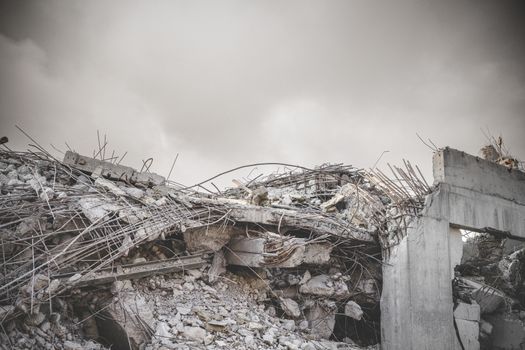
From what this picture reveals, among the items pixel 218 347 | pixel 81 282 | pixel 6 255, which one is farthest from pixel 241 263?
pixel 6 255

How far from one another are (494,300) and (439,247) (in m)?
2.08

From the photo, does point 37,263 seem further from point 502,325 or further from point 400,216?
point 502,325

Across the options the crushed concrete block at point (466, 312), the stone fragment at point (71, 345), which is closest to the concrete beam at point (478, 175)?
the crushed concrete block at point (466, 312)

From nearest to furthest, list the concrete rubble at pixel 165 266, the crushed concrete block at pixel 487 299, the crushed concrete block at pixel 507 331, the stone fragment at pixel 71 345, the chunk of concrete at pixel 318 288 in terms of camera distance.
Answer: the stone fragment at pixel 71 345
the concrete rubble at pixel 165 266
the chunk of concrete at pixel 318 288
the crushed concrete block at pixel 507 331
the crushed concrete block at pixel 487 299

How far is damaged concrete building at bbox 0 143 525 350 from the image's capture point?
3330 millimetres

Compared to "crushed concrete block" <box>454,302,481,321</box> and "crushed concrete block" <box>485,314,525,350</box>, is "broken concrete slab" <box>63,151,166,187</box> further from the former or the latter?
"crushed concrete block" <box>485,314,525,350</box>

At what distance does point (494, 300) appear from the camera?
5.96 meters

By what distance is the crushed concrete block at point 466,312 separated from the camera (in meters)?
5.13

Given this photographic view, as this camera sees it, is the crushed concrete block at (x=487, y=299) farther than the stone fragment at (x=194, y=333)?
Yes

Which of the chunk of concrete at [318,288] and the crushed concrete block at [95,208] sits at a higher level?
the crushed concrete block at [95,208]

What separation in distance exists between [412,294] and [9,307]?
4841 millimetres

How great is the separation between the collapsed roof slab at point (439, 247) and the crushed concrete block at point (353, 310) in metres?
0.34

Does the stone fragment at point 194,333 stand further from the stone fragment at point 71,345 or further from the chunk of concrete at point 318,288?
the chunk of concrete at point 318,288

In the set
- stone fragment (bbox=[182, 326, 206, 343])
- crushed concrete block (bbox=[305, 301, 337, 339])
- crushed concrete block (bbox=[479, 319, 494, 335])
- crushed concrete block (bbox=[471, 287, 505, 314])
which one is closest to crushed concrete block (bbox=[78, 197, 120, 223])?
stone fragment (bbox=[182, 326, 206, 343])
